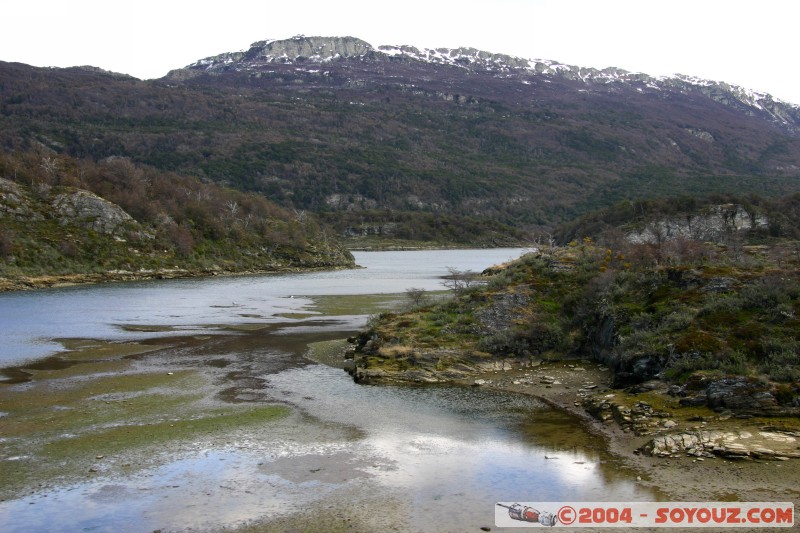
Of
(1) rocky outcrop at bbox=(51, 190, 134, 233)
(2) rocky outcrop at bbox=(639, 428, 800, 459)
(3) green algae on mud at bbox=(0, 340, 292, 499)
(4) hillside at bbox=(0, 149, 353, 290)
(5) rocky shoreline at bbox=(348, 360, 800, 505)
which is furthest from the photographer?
(1) rocky outcrop at bbox=(51, 190, 134, 233)

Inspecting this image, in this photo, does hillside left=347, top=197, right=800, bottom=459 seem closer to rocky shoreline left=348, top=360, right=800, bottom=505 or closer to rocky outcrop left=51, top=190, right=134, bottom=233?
rocky shoreline left=348, top=360, right=800, bottom=505

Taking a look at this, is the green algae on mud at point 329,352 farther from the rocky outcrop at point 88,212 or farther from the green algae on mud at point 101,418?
the rocky outcrop at point 88,212

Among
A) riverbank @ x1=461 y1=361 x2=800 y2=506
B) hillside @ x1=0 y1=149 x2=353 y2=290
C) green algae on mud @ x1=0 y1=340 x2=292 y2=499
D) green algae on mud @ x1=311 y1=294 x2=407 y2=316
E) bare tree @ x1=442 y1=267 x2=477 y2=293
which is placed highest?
hillside @ x1=0 y1=149 x2=353 y2=290

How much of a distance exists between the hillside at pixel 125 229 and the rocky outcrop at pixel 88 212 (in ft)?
0.46

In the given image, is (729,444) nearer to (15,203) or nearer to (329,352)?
(329,352)

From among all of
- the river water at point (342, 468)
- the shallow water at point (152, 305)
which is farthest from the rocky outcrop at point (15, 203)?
the river water at point (342, 468)

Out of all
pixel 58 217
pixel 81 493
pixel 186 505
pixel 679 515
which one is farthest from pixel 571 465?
pixel 58 217

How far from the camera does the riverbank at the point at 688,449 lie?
16875 millimetres

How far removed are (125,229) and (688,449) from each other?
319 feet

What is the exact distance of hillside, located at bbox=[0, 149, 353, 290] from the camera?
8788 centimetres

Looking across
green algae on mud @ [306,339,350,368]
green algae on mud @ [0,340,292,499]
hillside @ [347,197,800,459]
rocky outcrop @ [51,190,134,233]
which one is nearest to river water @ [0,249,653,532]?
green algae on mud @ [0,340,292,499]

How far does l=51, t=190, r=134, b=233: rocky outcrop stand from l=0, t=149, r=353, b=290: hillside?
139mm

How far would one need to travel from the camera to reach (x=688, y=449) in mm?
19562

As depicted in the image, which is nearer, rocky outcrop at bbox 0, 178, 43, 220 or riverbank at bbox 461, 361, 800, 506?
riverbank at bbox 461, 361, 800, 506
